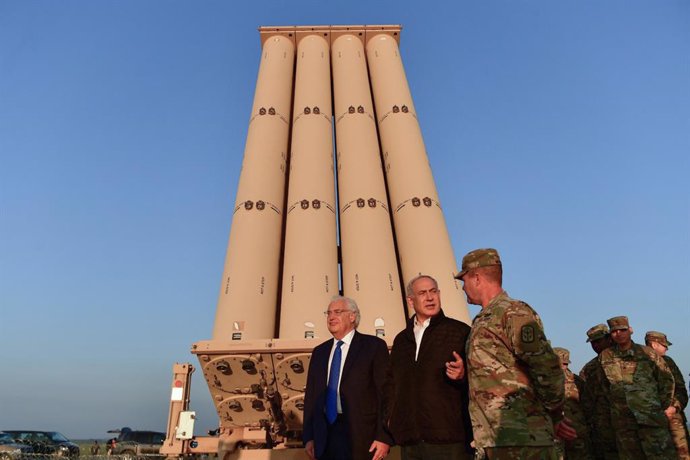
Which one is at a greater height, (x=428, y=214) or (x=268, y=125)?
(x=268, y=125)

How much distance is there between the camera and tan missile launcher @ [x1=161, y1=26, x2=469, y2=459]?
625 centimetres

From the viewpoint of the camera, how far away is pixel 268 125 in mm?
11336

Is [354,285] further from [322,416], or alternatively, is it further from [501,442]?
[501,442]

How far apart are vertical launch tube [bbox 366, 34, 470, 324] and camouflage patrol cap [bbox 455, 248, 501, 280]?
19.3 ft

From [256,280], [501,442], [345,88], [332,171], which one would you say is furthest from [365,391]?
[345,88]

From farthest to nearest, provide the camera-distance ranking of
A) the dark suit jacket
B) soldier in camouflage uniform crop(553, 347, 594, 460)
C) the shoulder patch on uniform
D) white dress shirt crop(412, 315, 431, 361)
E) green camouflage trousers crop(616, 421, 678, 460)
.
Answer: soldier in camouflage uniform crop(553, 347, 594, 460) → green camouflage trousers crop(616, 421, 678, 460) → the dark suit jacket → white dress shirt crop(412, 315, 431, 361) → the shoulder patch on uniform

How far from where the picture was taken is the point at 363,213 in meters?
9.96

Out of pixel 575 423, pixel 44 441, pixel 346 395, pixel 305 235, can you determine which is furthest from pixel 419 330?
pixel 44 441

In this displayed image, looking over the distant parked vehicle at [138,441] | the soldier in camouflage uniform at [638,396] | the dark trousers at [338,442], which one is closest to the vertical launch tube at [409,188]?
the soldier in camouflage uniform at [638,396]

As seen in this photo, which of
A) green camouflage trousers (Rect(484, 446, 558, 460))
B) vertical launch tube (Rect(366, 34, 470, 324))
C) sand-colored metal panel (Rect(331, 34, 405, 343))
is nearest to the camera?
green camouflage trousers (Rect(484, 446, 558, 460))

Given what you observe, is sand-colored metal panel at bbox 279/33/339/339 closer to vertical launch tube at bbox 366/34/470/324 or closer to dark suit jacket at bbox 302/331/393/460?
vertical launch tube at bbox 366/34/470/324

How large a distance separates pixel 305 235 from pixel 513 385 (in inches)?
274

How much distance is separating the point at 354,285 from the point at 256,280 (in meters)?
1.70

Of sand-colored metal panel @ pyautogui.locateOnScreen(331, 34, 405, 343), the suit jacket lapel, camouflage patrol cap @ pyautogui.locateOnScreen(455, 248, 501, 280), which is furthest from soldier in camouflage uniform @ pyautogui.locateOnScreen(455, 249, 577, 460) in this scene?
sand-colored metal panel @ pyautogui.locateOnScreen(331, 34, 405, 343)
